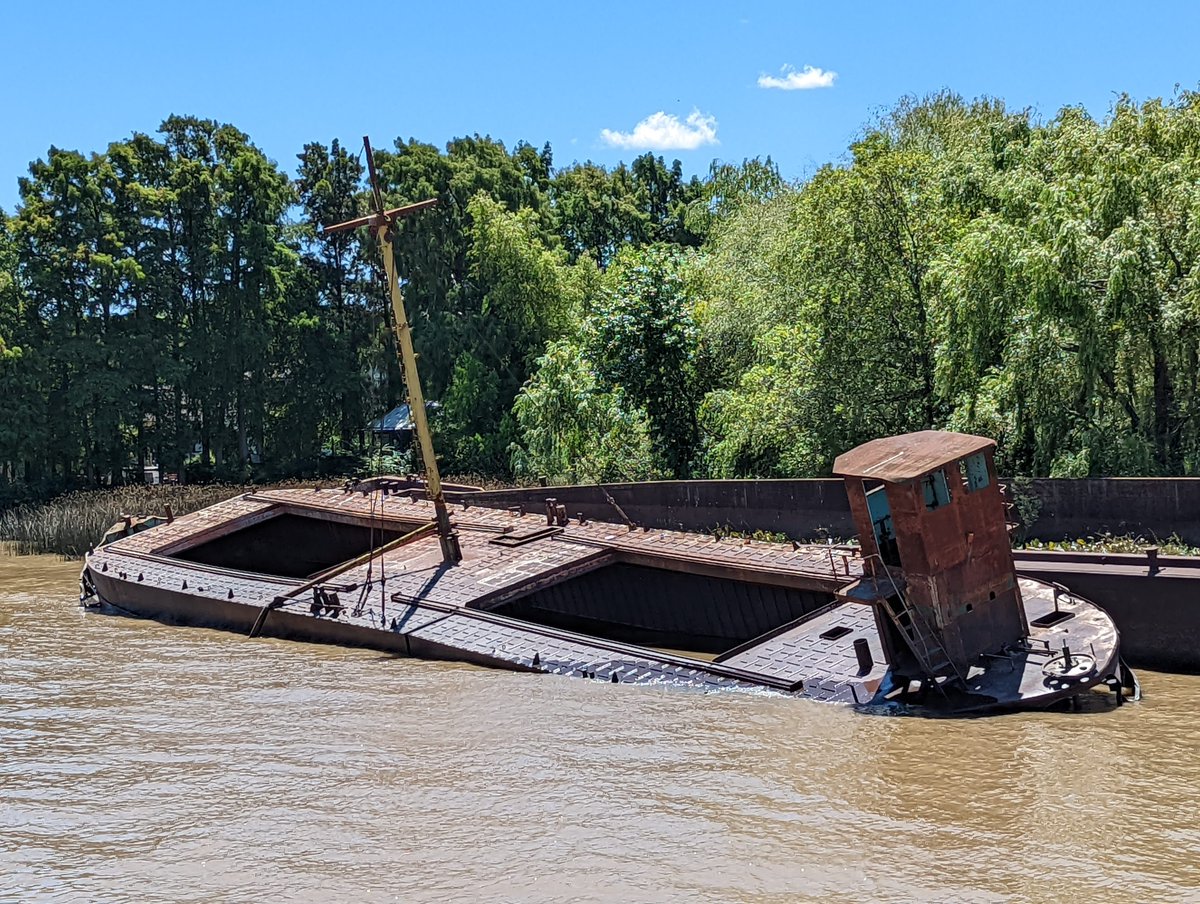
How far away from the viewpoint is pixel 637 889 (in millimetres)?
6910

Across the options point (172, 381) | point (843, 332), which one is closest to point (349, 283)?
point (172, 381)

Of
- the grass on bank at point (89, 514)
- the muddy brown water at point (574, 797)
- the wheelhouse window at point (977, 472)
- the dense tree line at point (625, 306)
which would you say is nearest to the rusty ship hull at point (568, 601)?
the muddy brown water at point (574, 797)

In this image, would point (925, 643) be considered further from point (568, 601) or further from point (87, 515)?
point (87, 515)

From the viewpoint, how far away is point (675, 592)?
14.8 m

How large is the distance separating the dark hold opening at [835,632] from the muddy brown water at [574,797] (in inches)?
63.3

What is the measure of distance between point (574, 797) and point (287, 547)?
42.0 feet

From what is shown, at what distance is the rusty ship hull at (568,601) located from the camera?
10406mm

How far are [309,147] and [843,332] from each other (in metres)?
29.4

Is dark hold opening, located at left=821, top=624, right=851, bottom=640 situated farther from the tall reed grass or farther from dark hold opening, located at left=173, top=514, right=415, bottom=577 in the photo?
the tall reed grass

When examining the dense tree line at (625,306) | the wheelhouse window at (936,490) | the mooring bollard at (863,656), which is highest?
the dense tree line at (625,306)

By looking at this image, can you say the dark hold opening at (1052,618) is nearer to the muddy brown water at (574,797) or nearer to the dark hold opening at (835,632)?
the muddy brown water at (574,797)

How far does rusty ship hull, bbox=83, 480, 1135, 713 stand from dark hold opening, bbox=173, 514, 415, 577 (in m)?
0.03

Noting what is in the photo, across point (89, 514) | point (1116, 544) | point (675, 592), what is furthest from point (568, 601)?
point (89, 514)

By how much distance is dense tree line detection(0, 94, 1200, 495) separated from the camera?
55.3 feet
